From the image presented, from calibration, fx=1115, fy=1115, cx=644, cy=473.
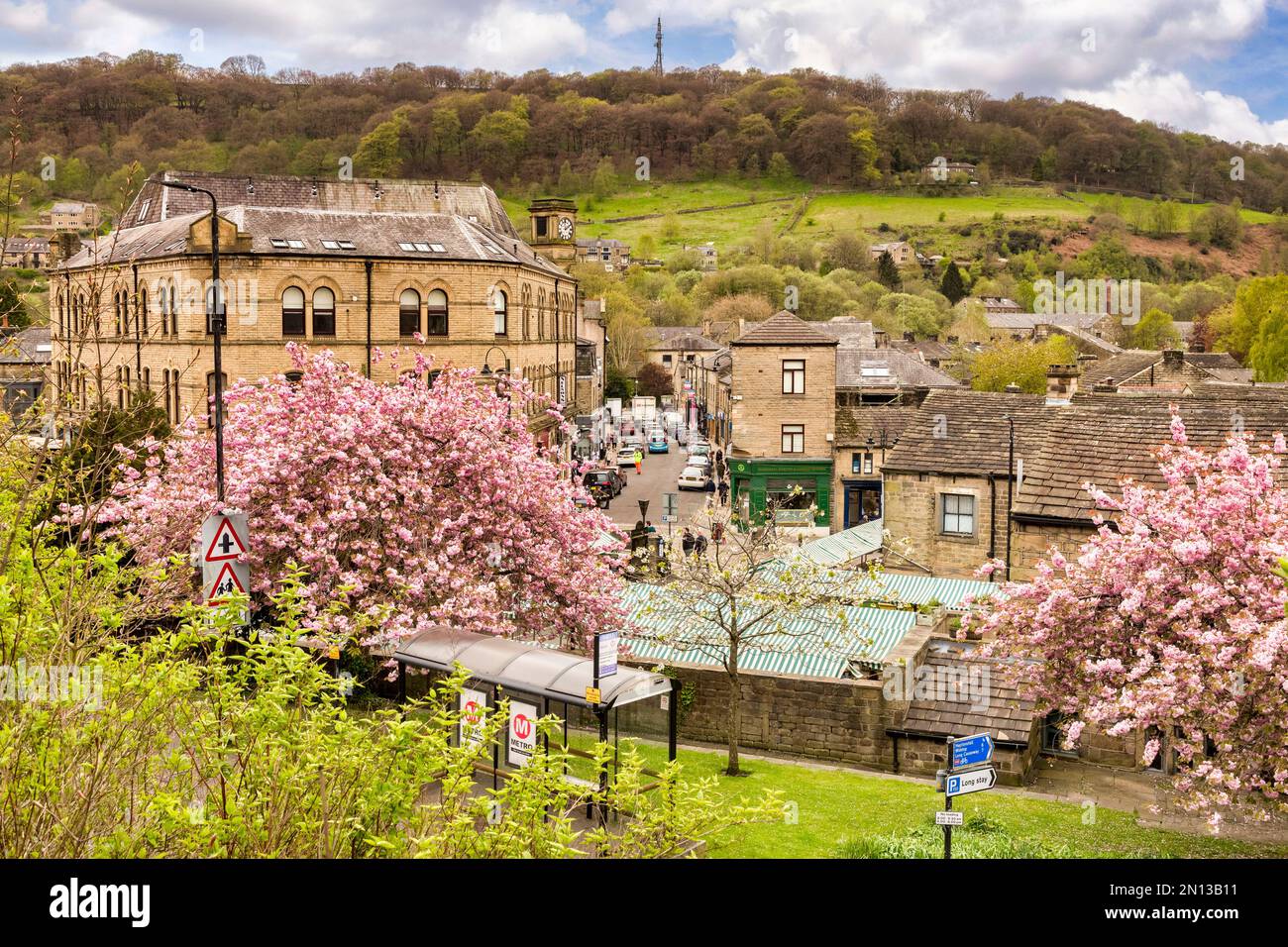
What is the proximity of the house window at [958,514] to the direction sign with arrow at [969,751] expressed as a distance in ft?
68.2

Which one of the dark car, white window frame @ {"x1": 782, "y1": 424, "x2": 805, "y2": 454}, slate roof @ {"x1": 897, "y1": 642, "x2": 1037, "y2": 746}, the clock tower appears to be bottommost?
slate roof @ {"x1": 897, "y1": 642, "x2": 1037, "y2": 746}

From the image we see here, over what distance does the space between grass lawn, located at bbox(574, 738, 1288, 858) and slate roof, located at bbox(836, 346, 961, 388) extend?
150ft

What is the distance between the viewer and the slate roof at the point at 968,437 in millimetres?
31359

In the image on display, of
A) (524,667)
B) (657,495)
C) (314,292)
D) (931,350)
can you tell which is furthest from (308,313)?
(931,350)

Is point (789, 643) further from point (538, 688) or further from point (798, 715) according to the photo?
point (538, 688)

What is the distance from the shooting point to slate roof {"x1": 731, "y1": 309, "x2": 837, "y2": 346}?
164ft

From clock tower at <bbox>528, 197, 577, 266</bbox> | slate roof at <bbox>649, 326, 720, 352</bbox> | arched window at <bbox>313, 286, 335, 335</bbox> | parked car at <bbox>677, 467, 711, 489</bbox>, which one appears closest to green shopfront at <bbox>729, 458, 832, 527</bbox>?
parked car at <bbox>677, 467, 711, 489</bbox>

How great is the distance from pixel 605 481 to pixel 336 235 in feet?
58.6

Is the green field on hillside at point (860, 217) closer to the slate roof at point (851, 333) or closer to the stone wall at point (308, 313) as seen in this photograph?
the slate roof at point (851, 333)

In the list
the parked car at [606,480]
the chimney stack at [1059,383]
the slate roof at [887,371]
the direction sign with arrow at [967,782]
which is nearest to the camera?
the direction sign with arrow at [967,782]

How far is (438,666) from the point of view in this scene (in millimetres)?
16578

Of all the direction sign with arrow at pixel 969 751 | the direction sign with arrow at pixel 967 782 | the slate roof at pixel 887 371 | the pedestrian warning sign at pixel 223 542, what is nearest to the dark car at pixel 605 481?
the slate roof at pixel 887 371

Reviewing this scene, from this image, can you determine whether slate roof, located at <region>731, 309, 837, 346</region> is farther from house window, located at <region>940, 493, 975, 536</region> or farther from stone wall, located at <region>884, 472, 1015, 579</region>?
house window, located at <region>940, 493, 975, 536</region>
